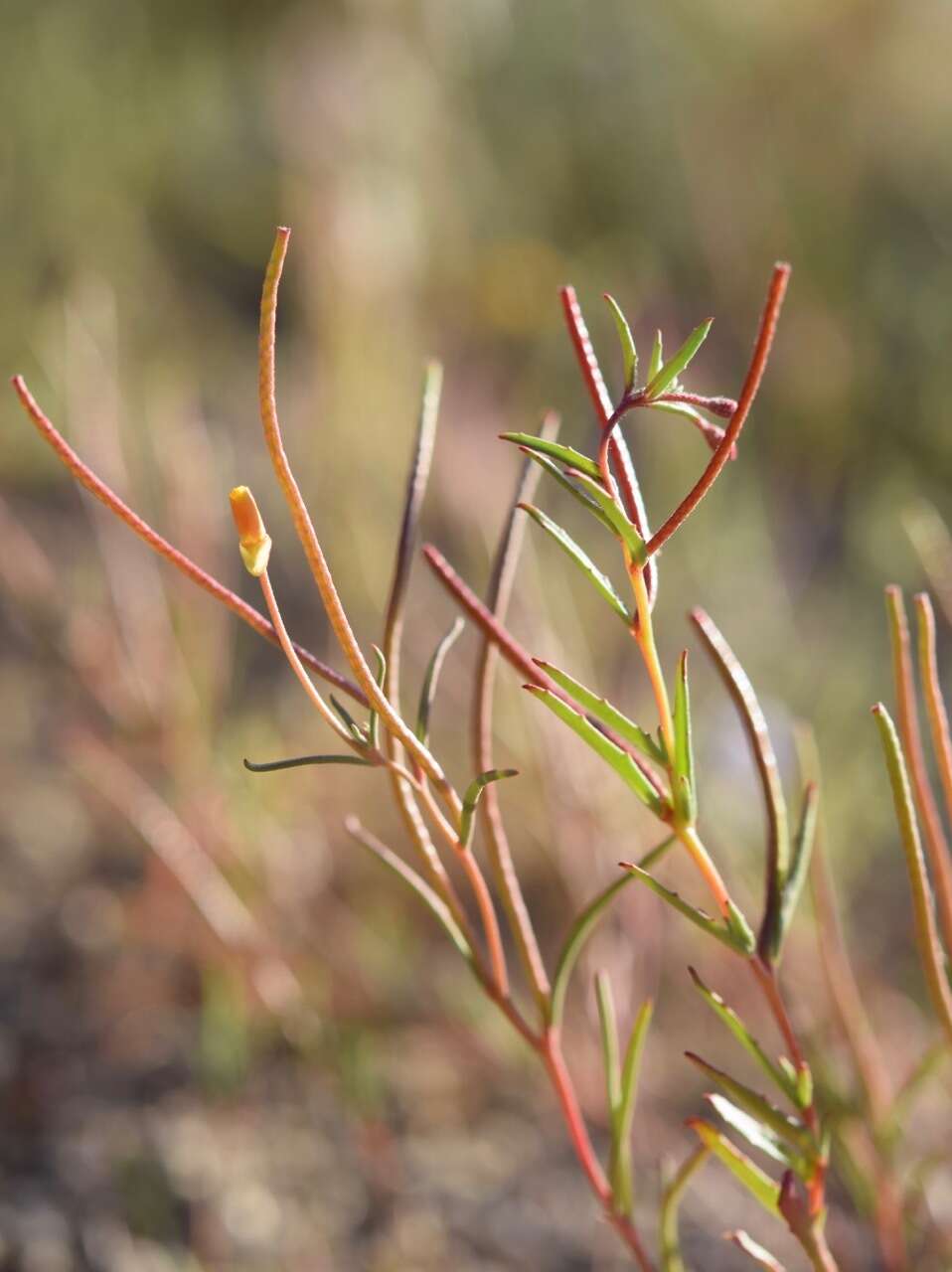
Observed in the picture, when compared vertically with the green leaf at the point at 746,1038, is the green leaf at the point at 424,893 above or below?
below

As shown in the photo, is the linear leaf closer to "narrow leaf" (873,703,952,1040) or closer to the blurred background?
"narrow leaf" (873,703,952,1040)

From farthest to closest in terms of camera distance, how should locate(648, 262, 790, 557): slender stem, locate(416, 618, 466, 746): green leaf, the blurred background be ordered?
the blurred background, locate(416, 618, 466, 746): green leaf, locate(648, 262, 790, 557): slender stem

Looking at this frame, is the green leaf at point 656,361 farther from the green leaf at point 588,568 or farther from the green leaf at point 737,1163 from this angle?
the green leaf at point 737,1163

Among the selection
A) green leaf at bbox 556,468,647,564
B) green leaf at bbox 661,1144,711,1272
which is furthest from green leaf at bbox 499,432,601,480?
green leaf at bbox 661,1144,711,1272

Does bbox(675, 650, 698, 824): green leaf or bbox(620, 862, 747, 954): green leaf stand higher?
bbox(675, 650, 698, 824): green leaf

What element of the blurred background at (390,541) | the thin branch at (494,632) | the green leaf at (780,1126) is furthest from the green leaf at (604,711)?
the blurred background at (390,541)

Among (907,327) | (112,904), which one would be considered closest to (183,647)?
(112,904)

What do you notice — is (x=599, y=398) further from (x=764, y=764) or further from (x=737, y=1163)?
(x=737, y=1163)
